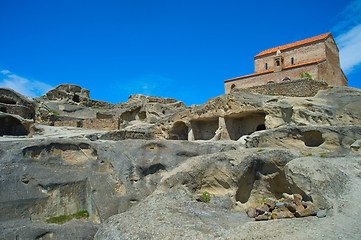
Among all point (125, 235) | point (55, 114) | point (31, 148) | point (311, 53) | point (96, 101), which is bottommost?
point (125, 235)

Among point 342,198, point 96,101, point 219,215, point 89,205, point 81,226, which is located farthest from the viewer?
point 96,101

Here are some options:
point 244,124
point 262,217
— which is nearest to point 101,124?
point 244,124

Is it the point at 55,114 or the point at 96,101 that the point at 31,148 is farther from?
the point at 96,101

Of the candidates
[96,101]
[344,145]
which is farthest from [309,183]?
[96,101]

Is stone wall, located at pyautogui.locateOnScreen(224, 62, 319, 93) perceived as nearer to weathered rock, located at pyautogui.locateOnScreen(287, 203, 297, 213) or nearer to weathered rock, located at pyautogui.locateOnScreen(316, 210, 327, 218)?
weathered rock, located at pyautogui.locateOnScreen(287, 203, 297, 213)

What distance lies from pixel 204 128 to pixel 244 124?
8.27 feet

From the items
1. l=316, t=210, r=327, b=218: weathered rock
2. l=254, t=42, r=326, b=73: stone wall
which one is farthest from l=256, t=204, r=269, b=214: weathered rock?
l=254, t=42, r=326, b=73: stone wall

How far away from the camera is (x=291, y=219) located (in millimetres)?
4246

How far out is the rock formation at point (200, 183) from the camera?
4.21 m

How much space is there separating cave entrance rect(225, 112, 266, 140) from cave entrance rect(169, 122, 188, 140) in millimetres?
3685

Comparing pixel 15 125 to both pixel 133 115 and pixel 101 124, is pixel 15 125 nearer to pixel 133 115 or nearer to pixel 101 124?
pixel 101 124

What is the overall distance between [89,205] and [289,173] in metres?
4.85

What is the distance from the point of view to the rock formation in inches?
166

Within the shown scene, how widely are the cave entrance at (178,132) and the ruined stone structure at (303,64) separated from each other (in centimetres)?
1132
